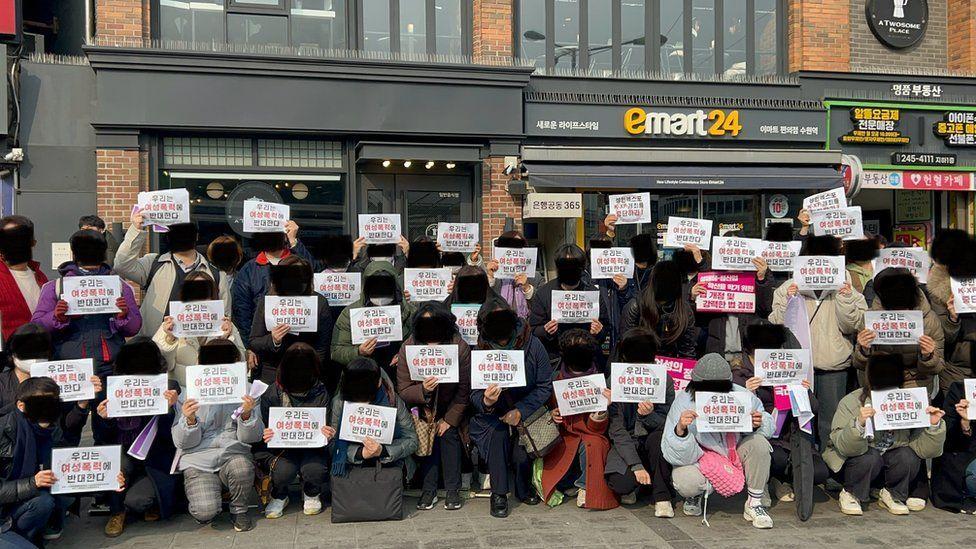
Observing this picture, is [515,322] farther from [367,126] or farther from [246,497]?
[367,126]

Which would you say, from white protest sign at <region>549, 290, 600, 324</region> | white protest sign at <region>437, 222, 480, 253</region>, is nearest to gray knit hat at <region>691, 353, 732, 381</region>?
white protest sign at <region>549, 290, 600, 324</region>

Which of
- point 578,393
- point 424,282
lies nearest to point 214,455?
point 424,282

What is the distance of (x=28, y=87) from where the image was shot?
33.4ft

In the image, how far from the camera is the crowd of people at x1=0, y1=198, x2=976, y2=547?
231 inches

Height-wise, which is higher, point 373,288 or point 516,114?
point 516,114

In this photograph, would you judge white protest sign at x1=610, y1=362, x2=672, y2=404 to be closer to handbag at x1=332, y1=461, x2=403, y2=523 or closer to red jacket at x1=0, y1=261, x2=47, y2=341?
handbag at x1=332, y1=461, x2=403, y2=523

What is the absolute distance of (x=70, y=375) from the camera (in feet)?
18.1

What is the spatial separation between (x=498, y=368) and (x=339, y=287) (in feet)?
5.54

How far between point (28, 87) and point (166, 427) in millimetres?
6439

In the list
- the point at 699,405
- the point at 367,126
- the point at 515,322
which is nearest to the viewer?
the point at 699,405

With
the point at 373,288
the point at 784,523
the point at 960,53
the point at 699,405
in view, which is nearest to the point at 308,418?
the point at 373,288

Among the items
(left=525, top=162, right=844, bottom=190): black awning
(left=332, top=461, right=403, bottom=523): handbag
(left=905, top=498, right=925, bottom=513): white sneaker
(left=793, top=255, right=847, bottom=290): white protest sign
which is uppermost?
(left=525, top=162, right=844, bottom=190): black awning

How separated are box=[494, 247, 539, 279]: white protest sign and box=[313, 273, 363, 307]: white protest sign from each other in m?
1.29

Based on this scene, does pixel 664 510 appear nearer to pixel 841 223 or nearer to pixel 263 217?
pixel 841 223
